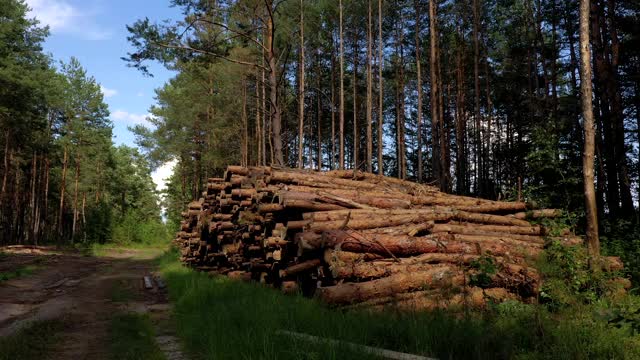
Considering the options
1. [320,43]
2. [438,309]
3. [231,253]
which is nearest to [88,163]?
[320,43]

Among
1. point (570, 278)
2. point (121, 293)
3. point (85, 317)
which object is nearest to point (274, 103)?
point (121, 293)

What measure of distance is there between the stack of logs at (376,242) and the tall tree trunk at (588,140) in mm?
623

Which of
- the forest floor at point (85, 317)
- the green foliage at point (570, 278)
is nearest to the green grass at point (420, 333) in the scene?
the green foliage at point (570, 278)

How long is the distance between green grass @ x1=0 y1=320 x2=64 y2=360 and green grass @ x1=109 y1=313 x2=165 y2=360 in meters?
0.83

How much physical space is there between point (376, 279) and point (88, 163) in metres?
51.0

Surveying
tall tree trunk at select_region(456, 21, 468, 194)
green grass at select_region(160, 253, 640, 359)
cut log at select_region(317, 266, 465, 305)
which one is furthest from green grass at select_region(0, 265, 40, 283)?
tall tree trunk at select_region(456, 21, 468, 194)

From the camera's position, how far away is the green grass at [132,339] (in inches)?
217

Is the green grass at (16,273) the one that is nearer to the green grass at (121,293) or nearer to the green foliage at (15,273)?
the green foliage at (15,273)

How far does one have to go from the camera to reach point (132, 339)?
6512 millimetres

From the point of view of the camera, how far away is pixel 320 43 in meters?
38.2

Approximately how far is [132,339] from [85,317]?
2752mm

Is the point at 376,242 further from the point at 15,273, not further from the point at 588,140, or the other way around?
the point at 15,273

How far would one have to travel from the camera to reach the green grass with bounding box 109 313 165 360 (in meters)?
5.52

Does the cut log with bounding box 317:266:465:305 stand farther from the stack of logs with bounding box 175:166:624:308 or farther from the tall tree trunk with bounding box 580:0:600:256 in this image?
the tall tree trunk with bounding box 580:0:600:256
